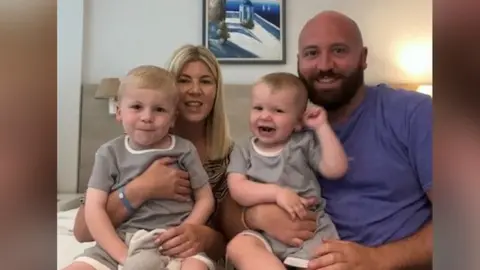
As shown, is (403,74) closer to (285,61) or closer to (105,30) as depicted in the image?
(285,61)

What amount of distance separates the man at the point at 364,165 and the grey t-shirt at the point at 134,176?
0.21ft

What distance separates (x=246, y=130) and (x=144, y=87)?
0.35 ft

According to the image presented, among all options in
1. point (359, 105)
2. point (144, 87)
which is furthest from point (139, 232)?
point (359, 105)

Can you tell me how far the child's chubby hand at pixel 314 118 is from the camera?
628 mm

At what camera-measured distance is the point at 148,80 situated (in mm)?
611

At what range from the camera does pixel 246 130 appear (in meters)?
0.63

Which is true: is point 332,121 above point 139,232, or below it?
above

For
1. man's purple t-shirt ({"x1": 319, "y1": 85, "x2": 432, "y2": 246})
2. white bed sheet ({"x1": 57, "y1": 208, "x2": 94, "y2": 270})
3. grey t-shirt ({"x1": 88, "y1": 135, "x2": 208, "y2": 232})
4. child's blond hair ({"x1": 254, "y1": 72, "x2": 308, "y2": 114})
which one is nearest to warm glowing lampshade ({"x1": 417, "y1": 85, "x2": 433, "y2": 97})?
man's purple t-shirt ({"x1": 319, "y1": 85, "x2": 432, "y2": 246})

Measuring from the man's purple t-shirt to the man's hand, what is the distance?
0.04 feet

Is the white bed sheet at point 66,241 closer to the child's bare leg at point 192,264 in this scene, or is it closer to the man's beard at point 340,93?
the child's bare leg at point 192,264

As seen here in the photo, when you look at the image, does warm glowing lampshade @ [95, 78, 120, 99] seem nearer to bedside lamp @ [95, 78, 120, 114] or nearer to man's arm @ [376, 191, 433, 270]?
bedside lamp @ [95, 78, 120, 114]

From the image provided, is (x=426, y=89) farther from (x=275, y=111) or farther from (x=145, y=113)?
(x=145, y=113)

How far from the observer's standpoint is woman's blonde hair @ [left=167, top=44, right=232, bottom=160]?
24.5 inches

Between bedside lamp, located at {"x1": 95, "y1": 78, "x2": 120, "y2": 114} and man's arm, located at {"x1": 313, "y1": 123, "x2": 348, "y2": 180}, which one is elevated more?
bedside lamp, located at {"x1": 95, "y1": 78, "x2": 120, "y2": 114}
